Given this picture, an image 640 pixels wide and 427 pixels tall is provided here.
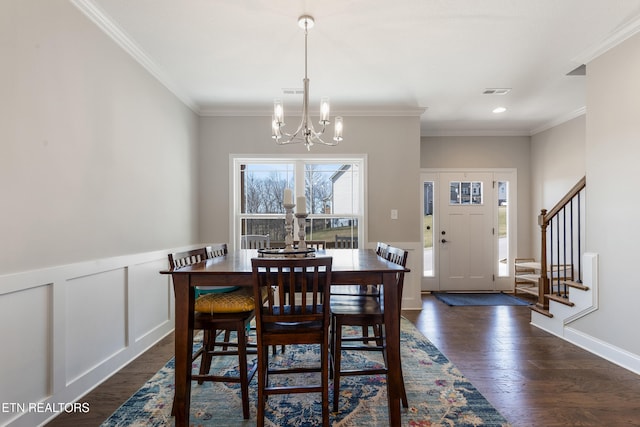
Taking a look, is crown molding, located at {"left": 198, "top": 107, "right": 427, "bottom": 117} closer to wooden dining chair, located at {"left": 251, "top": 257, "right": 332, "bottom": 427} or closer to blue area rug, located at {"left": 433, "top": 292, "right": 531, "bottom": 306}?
blue area rug, located at {"left": 433, "top": 292, "right": 531, "bottom": 306}

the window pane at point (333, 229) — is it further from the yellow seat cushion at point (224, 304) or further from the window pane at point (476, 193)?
the yellow seat cushion at point (224, 304)

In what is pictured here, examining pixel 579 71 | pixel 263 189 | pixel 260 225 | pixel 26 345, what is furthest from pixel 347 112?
pixel 26 345

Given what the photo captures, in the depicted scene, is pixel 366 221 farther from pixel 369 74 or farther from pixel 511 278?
pixel 511 278

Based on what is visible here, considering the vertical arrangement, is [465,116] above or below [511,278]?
above

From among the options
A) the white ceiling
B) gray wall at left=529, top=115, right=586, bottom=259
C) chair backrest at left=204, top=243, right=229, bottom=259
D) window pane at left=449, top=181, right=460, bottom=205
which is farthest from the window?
gray wall at left=529, top=115, right=586, bottom=259

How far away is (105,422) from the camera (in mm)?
1837

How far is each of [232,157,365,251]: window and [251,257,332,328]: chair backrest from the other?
256cm

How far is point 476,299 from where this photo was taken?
473 cm

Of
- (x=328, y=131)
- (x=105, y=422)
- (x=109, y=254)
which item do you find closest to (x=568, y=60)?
(x=328, y=131)

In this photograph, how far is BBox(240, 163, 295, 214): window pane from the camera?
4375 millimetres

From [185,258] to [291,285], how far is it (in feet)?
2.91

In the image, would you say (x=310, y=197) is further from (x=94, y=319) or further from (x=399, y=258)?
(x=94, y=319)

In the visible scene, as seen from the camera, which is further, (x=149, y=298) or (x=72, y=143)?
(x=149, y=298)

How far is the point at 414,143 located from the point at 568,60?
5.55ft
